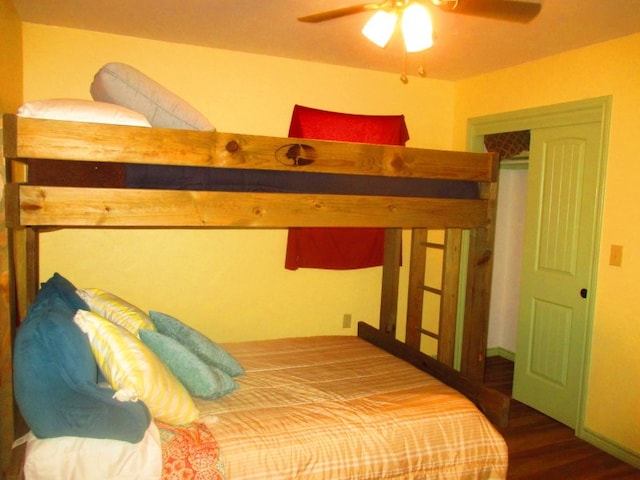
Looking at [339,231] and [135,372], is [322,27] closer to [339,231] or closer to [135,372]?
[339,231]

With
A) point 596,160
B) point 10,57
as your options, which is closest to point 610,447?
point 596,160

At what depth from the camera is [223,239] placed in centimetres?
342

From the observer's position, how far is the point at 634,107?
274cm

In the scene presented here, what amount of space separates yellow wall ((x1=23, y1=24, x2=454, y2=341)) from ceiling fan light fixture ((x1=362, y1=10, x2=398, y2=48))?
63.1 inches

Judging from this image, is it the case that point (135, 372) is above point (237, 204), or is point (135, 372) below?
below

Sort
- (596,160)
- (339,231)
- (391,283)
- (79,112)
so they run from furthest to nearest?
1. (339,231)
2. (391,283)
3. (596,160)
4. (79,112)

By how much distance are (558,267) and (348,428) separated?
2.11 metres

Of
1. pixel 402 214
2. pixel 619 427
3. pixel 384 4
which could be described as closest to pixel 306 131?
pixel 402 214

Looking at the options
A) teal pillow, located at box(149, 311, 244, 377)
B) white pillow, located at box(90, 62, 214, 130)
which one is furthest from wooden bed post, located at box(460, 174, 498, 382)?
white pillow, located at box(90, 62, 214, 130)

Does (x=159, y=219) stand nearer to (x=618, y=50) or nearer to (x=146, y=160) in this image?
(x=146, y=160)

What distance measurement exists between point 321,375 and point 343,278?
1.51 m

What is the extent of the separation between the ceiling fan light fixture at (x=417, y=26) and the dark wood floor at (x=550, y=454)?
224cm

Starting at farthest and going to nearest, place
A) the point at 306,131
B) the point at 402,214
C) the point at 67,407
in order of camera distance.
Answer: the point at 306,131
the point at 402,214
the point at 67,407

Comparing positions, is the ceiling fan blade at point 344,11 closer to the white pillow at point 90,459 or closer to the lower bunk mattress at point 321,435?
the lower bunk mattress at point 321,435
